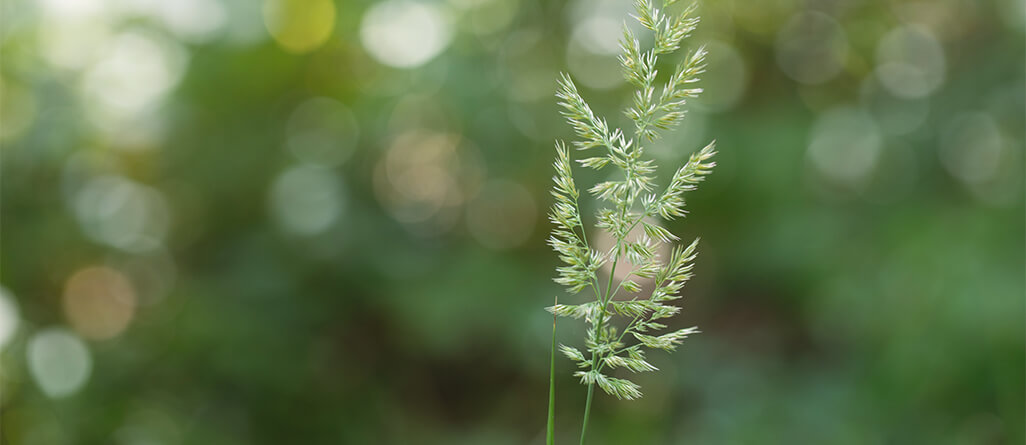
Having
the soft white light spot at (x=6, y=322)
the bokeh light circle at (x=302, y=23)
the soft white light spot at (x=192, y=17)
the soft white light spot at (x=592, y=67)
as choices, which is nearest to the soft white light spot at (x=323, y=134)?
the bokeh light circle at (x=302, y=23)

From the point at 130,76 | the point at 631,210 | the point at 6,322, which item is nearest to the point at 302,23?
the point at 130,76

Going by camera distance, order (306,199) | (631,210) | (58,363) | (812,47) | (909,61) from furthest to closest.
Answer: (812,47), (909,61), (306,199), (58,363), (631,210)

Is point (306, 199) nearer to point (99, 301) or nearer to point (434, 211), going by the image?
point (434, 211)

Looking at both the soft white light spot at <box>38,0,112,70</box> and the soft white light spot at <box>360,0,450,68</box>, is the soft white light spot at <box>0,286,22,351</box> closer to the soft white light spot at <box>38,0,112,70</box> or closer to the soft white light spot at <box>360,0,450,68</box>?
the soft white light spot at <box>38,0,112,70</box>

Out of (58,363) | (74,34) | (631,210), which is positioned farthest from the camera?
(74,34)

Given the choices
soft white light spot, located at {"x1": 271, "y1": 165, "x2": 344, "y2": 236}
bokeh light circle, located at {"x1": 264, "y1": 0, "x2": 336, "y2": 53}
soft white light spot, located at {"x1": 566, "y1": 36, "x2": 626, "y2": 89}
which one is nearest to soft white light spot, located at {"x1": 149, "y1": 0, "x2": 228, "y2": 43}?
bokeh light circle, located at {"x1": 264, "y1": 0, "x2": 336, "y2": 53}

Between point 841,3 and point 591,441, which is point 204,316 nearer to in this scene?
point 591,441

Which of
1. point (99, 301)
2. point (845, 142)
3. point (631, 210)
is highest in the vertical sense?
point (631, 210)
